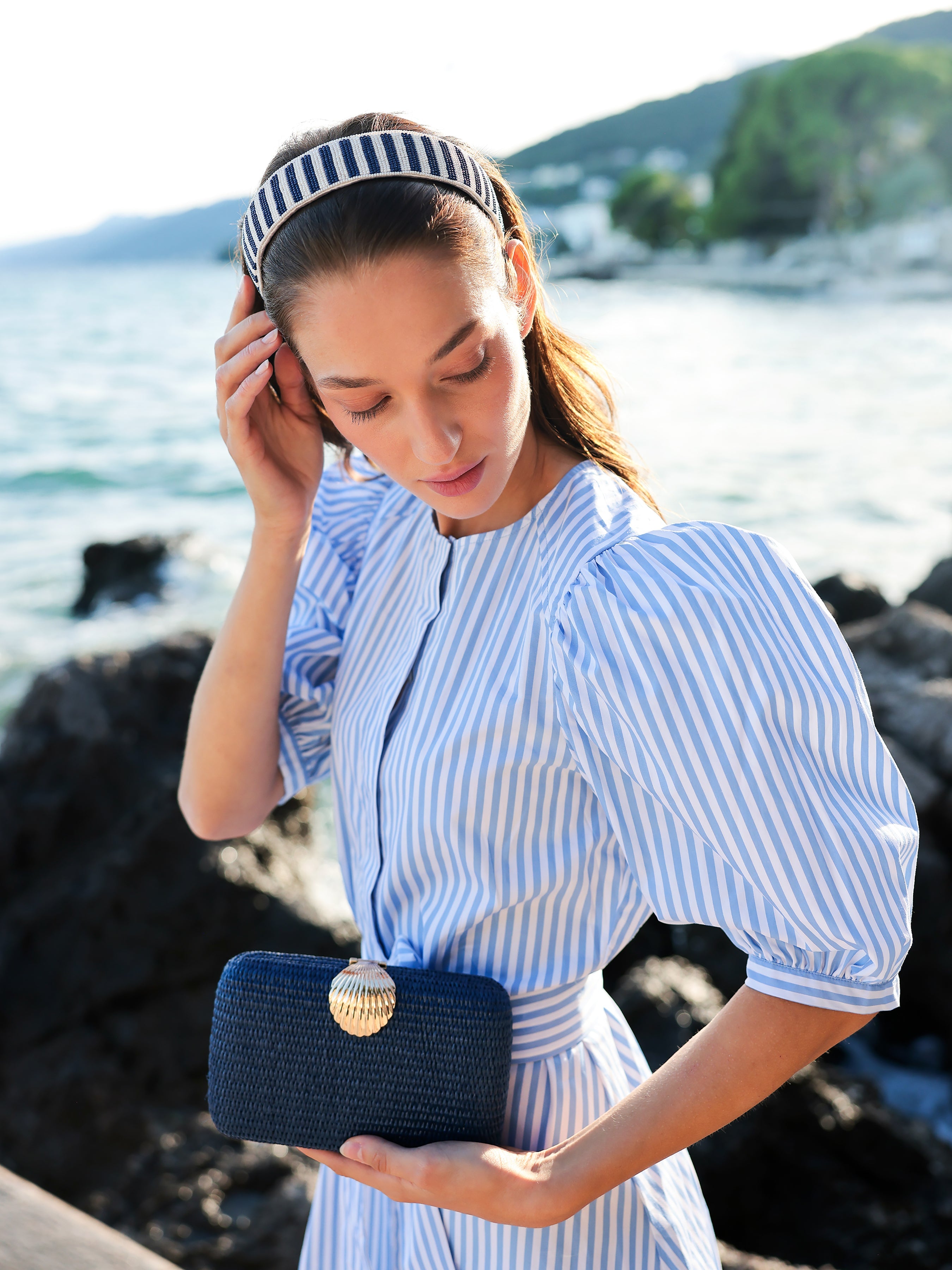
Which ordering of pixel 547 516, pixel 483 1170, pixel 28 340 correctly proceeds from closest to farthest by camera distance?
pixel 483 1170 < pixel 547 516 < pixel 28 340

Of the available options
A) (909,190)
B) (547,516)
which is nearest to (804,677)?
(547,516)

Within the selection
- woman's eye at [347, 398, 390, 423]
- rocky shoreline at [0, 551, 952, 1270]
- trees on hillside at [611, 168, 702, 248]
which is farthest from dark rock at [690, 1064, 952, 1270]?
trees on hillside at [611, 168, 702, 248]

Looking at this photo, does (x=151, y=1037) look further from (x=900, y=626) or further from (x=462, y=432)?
(x=900, y=626)

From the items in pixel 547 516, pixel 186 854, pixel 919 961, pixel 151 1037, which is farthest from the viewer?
pixel 919 961

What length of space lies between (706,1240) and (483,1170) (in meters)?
0.39

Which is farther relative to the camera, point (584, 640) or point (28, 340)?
point (28, 340)

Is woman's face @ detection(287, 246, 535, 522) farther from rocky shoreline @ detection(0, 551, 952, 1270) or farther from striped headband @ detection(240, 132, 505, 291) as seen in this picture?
rocky shoreline @ detection(0, 551, 952, 1270)

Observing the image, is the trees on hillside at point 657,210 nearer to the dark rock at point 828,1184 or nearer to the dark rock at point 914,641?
the dark rock at point 914,641

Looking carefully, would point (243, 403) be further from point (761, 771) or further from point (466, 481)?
point (761, 771)

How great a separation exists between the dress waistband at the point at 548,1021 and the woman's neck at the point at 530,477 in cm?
57

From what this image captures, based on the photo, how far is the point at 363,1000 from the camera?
1132 mm

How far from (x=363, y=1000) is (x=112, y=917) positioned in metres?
2.21

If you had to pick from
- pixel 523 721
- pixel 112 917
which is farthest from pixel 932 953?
pixel 523 721

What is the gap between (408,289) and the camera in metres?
1.12
